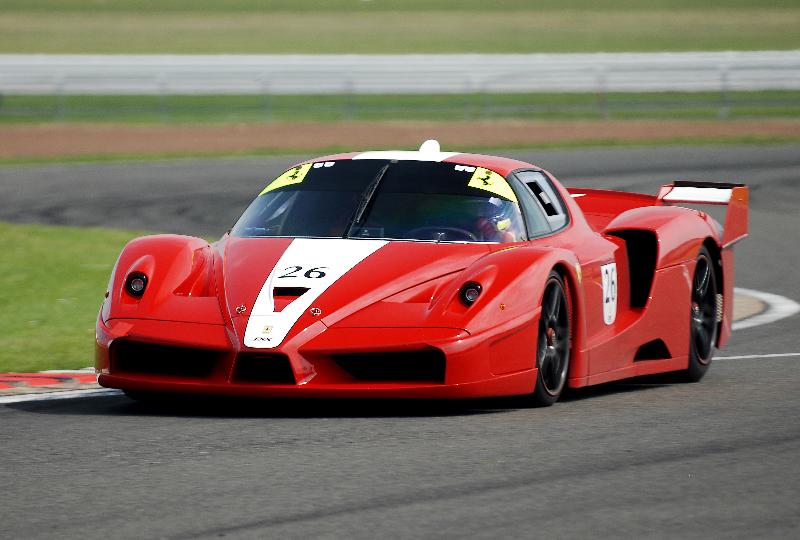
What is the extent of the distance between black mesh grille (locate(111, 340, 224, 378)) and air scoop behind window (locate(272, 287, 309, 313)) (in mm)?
323

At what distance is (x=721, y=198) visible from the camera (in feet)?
31.5

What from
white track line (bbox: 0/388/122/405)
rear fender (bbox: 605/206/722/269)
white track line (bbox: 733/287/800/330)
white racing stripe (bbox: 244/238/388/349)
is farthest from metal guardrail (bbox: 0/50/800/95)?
white racing stripe (bbox: 244/238/388/349)

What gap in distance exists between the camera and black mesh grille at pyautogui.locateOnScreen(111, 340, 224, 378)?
22.9 ft

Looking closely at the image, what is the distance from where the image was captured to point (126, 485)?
5.45m

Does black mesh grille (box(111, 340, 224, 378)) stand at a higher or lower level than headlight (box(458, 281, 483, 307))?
lower

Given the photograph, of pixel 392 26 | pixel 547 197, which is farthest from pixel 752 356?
pixel 392 26

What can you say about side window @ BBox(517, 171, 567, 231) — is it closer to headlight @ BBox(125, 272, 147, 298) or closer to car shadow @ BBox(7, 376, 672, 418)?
car shadow @ BBox(7, 376, 672, 418)

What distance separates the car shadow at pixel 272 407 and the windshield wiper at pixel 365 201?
832 mm

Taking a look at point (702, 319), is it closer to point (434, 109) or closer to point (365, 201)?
point (365, 201)

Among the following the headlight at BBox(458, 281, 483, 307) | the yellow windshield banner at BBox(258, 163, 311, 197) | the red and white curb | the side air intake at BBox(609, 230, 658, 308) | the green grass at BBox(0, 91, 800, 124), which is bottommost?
the green grass at BBox(0, 91, 800, 124)

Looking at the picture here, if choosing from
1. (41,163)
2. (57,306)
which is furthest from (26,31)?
(57,306)

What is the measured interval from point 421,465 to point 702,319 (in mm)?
3611

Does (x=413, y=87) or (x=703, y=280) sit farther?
(x=413, y=87)

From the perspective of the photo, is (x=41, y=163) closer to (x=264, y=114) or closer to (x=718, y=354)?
(x=264, y=114)
